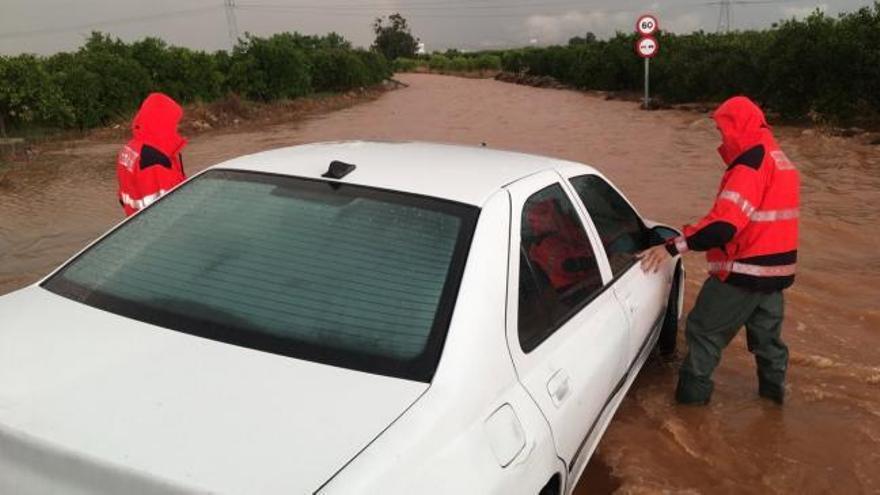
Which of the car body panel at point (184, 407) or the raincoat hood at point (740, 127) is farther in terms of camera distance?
the raincoat hood at point (740, 127)

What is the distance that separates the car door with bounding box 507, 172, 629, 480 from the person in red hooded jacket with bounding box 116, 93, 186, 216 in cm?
271

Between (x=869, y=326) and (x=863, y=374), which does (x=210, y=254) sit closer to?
(x=863, y=374)

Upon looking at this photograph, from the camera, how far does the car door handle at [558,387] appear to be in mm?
2359

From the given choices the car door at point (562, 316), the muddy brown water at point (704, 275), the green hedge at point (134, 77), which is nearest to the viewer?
the car door at point (562, 316)

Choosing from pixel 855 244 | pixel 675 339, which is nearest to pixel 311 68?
pixel 855 244

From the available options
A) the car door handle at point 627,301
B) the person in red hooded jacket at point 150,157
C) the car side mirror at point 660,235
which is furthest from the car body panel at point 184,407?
the person in red hooded jacket at point 150,157

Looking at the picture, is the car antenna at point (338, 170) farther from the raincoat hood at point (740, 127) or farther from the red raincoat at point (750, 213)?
the raincoat hood at point (740, 127)

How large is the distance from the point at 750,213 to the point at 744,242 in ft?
0.72

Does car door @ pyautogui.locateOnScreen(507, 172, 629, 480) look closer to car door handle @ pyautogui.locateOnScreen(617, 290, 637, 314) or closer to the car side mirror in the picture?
car door handle @ pyautogui.locateOnScreen(617, 290, 637, 314)

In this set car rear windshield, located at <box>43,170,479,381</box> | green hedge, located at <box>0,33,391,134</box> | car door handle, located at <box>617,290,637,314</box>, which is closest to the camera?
car rear windshield, located at <box>43,170,479,381</box>

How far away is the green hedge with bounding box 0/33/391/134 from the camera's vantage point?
19516 mm

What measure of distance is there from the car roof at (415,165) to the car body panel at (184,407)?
83 cm

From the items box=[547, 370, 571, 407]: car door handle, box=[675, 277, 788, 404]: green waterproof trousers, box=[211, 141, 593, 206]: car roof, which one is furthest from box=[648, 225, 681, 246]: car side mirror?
box=[547, 370, 571, 407]: car door handle

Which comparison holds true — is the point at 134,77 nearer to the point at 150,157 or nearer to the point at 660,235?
the point at 150,157
